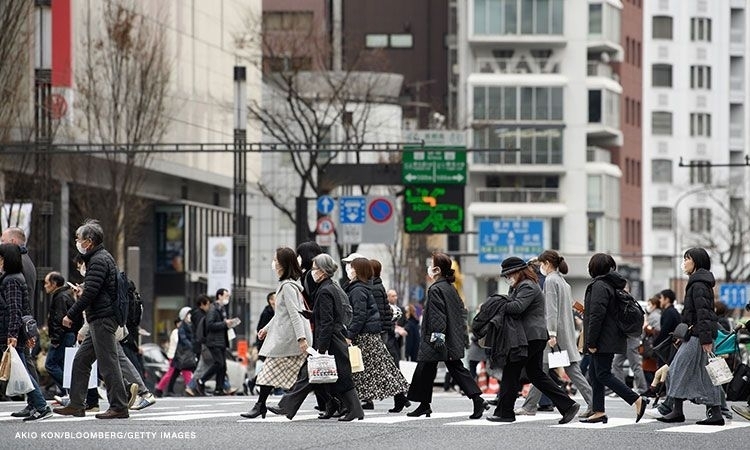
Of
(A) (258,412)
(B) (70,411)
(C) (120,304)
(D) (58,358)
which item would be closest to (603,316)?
(A) (258,412)

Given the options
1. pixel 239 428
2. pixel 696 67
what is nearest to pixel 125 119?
pixel 239 428

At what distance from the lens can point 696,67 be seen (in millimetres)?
110000

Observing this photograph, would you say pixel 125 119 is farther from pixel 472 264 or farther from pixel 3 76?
pixel 472 264

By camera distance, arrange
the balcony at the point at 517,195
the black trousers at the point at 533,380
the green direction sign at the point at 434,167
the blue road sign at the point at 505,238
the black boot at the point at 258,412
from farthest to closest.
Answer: the balcony at the point at 517,195 → the blue road sign at the point at 505,238 → the green direction sign at the point at 434,167 → the black boot at the point at 258,412 → the black trousers at the point at 533,380

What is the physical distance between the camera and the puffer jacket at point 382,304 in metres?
20.5

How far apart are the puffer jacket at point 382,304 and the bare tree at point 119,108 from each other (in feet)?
80.6

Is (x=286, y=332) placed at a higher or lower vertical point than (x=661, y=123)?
lower

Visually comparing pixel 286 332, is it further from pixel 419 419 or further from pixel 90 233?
pixel 90 233

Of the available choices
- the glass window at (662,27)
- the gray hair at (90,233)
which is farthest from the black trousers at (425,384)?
the glass window at (662,27)

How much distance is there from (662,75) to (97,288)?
93.6m

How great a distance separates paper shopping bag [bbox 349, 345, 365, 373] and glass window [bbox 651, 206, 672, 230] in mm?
91516

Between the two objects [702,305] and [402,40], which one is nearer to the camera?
[702,305]

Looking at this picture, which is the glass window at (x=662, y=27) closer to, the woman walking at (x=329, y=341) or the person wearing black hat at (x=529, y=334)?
the person wearing black hat at (x=529, y=334)

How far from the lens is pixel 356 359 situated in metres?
18.4
